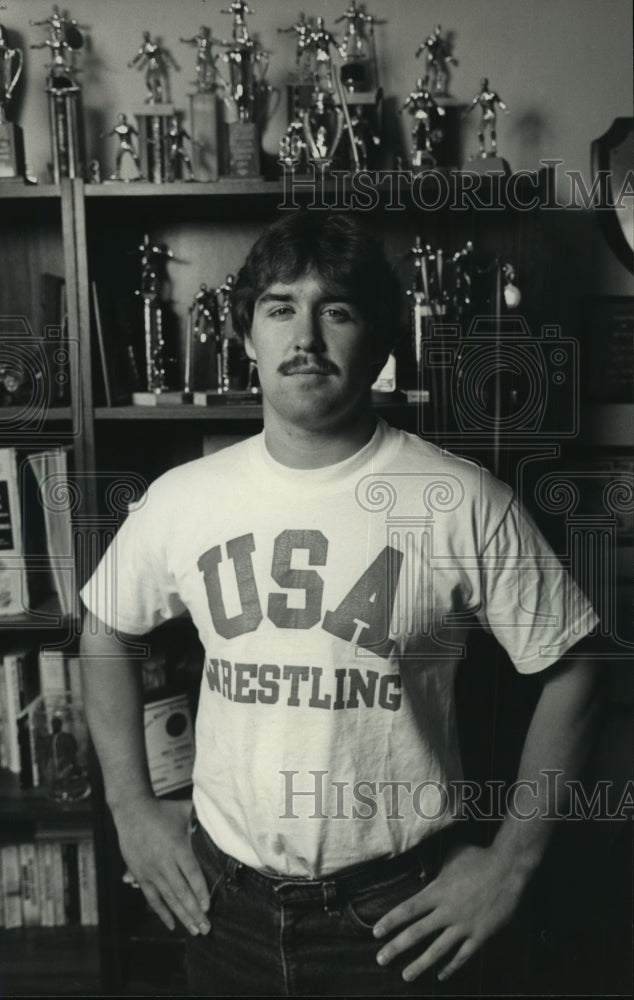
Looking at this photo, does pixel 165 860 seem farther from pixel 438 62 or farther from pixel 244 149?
pixel 438 62

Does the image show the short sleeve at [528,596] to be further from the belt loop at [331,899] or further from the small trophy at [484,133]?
the small trophy at [484,133]

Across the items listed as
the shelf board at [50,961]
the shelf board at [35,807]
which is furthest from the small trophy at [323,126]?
the shelf board at [50,961]

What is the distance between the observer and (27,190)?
1513mm

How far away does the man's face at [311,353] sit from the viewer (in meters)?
1.13

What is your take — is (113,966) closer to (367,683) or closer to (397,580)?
(367,683)

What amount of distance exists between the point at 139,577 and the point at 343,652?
327 millimetres

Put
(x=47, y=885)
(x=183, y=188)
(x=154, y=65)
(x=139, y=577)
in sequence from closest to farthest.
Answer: (x=139, y=577)
(x=183, y=188)
(x=154, y=65)
(x=47, y=885)

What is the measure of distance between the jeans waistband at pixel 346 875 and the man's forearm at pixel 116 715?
0.64ft

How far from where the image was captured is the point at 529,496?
1.74m

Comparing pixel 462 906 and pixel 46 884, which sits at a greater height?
pixel 462 906

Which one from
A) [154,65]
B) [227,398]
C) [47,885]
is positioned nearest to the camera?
Result: [227,398]

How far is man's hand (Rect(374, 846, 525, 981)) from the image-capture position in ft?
3.88

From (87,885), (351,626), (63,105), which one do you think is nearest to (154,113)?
(63,105)

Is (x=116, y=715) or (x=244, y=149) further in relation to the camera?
(x=244, y=149)
